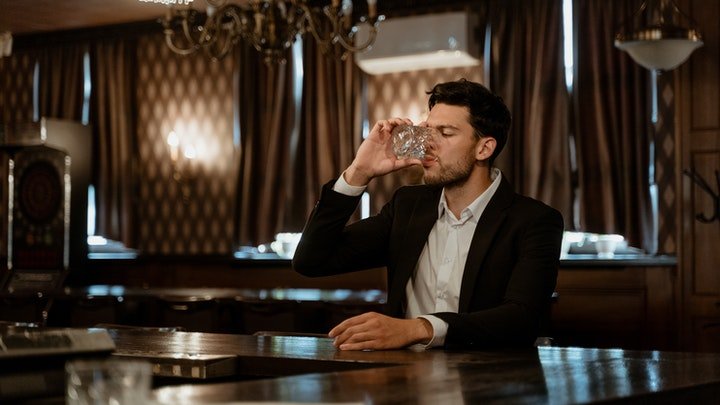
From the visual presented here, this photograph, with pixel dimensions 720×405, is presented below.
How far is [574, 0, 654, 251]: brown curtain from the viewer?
758 cm

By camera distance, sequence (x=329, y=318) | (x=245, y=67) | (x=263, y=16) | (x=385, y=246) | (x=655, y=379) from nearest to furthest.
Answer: (x=655, y=379)
(x=385, y=246)
(x=263, y=16)
(x=329, y=318)
(x=245, y=67)

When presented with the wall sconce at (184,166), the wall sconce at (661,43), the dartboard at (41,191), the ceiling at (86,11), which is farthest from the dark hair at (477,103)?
the dartboard at (41,191)

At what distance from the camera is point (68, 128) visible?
9930mm

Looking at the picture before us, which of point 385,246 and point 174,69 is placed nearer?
point 385,246

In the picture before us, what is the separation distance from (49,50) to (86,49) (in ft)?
1.62

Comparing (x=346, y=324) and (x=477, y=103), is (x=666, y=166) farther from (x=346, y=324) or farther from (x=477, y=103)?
(x=346, y=324)

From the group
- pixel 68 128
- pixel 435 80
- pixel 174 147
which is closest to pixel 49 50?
pixel 68 128

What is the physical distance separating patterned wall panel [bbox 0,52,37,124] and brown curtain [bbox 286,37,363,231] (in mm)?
3295

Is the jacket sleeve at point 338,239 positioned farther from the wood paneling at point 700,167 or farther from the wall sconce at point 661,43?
the wood paneling at point 700,167

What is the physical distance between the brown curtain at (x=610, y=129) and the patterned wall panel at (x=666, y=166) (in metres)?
0.08

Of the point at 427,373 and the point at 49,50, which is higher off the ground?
the point at 49,50

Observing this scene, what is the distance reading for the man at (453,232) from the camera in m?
3.32

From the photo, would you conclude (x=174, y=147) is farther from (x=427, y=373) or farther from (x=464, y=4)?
(x=427, y=373)

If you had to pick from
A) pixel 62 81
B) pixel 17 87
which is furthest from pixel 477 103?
pixel 17 87
